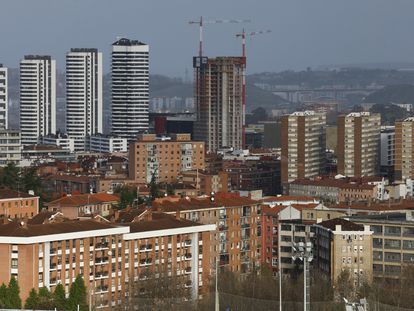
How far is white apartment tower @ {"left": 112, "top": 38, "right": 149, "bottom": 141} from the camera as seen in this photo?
97.1m

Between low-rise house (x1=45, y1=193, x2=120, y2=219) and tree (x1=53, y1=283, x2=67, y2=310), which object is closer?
tree (x1=53, y1=283, x2=67, y2=310)

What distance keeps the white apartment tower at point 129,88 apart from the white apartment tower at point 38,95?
365 centimetres

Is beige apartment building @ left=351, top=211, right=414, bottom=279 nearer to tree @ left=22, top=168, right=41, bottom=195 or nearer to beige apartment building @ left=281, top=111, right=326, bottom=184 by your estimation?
tree @ left=22, top=168, right=41, bottom=195

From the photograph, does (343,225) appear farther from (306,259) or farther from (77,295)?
(306,259)

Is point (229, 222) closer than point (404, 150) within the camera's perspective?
Yes

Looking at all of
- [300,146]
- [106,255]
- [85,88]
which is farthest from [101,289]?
[85,88]

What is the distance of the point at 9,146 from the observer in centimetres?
6344

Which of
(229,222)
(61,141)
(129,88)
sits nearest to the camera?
(229,222)

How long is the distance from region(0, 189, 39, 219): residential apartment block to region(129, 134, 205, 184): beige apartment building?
60.5ft

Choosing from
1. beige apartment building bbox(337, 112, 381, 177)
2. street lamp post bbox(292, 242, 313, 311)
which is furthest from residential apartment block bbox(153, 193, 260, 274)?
beige apartment building bbox(337, 112, 381, 177)

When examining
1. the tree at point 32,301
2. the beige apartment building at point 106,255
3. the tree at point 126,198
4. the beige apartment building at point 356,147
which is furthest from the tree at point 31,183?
the beige apartment building at point 356,147

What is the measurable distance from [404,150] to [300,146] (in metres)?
3.72

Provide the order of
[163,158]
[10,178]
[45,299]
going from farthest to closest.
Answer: [163,158] → [10,178] → [45,299]

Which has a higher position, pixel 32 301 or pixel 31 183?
pixel 31 183
